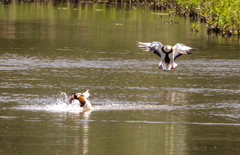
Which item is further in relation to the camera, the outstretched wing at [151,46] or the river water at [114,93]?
the outstretched wing at [151,46]

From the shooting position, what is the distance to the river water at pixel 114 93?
1454 centimetres

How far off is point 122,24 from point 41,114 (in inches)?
1164

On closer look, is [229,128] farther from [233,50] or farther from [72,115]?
[233,50]

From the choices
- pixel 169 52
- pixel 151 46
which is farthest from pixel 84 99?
pixel 169 52

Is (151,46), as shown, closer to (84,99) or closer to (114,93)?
(114,93)

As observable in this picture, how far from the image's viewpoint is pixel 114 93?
68.5ft

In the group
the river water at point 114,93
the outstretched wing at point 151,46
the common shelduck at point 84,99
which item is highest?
the outstretched wing at point 151,46

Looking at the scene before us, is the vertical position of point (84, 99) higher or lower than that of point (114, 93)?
higher

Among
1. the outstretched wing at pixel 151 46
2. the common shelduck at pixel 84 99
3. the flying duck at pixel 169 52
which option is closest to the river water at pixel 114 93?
the common shelduck at pixel 84 99

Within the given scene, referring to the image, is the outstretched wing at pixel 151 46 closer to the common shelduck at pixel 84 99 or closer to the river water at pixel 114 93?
the river water at pixel 114 93

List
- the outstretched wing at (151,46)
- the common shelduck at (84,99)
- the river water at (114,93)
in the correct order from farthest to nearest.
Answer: the outstretched wing at (151,46)
the common shelduck at (84,99)
the river water at (114,93)

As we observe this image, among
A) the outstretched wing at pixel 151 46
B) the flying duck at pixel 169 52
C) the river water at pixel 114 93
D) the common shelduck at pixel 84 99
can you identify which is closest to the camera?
the river water at pixel 114 93

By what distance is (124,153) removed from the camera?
13477 mm

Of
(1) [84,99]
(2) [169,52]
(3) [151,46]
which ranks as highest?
(3) [151,46]
